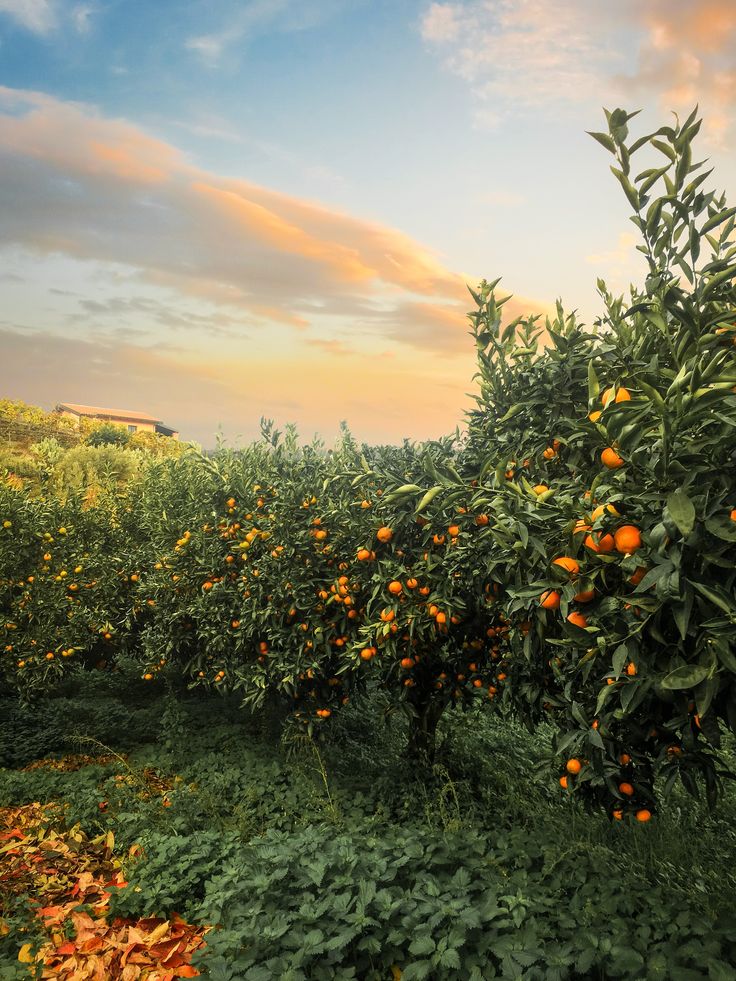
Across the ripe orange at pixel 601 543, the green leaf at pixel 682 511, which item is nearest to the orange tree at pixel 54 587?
the ripe orange at pixel 601 543

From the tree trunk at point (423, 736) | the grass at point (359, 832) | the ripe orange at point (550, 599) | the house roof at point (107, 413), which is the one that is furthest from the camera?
the house roof at point (107, 413)

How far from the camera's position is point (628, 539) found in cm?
217

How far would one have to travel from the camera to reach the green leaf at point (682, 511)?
1.84 metres

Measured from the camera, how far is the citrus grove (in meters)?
2.17

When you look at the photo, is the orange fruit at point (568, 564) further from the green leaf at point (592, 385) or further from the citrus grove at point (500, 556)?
the green leaf at point (592, 385)

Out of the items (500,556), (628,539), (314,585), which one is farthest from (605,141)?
(314,585)

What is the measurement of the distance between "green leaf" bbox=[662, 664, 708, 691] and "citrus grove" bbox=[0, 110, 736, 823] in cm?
1

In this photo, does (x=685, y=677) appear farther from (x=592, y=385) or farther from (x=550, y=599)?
(x=592, y=385)

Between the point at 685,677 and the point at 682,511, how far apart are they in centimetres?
55

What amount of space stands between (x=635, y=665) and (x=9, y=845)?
4.82 m

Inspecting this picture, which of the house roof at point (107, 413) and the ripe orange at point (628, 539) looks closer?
the ripe orange at point (628, 539)

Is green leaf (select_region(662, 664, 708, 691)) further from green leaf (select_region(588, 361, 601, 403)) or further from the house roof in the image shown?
the house roof

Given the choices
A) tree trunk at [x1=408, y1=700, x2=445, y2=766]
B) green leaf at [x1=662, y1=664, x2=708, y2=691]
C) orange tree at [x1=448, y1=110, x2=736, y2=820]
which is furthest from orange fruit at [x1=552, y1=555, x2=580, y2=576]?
tree trunk at [x1=408, y1=700, x2=445, y2=766]

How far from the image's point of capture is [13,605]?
22.9ft
